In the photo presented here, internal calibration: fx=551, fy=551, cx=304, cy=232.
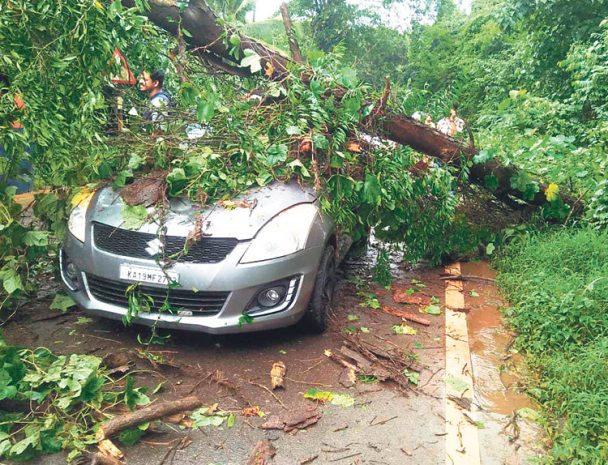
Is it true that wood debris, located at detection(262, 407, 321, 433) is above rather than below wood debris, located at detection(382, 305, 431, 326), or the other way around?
above

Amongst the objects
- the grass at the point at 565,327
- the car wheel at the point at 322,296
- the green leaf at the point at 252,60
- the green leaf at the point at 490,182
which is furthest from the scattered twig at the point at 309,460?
the green leaf at the point at 490,182

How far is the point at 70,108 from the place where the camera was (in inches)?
148

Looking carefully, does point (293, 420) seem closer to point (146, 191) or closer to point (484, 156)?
point (146, 191)

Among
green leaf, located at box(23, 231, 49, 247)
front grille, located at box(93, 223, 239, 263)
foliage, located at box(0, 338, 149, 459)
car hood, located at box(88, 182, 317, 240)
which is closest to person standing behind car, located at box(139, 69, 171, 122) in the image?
car hood, located at box(88, 182, 317, 240)

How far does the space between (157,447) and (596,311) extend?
3.30m

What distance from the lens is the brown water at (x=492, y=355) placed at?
353 centimetres

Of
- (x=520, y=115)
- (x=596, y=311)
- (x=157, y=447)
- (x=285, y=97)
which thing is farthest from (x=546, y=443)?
(x=520, y=115)

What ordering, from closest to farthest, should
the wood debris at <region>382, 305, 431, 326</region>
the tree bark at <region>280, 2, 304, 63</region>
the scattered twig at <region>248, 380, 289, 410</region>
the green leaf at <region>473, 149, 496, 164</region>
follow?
the scattered twig at <region>248, 380, 289, 410</region>, the wood debris at <region>382, 305, 431, 326</region>, the tree bark at <region>280, 2, 304, 63</region>, the green leaf at <region>473, 149, 496, 164</region>

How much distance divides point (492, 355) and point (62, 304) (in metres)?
3.34

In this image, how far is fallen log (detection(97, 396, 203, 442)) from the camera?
2.73 m

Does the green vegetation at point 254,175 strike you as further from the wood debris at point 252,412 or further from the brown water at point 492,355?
the wood debris at point 252,412

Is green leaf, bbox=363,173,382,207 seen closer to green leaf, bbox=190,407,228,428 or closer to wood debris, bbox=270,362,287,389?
wood debris, bbox=270,362,287,389

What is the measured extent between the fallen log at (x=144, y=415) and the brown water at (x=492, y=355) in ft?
5.96

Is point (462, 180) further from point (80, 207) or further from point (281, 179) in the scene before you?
point (80, 207)
